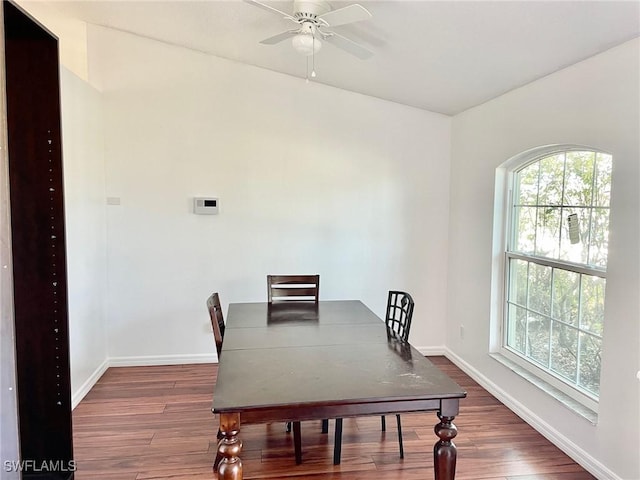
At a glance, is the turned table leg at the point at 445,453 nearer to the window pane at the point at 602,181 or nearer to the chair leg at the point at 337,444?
the chair leg at the point at 337,444

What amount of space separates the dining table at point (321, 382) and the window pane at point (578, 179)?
56.9 inches

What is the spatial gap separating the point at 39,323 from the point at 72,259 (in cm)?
116

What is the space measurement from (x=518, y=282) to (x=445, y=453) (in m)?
1.95

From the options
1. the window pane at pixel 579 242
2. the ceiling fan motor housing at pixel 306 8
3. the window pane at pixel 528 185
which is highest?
the ceiling fan motor housing at pixel 306 8

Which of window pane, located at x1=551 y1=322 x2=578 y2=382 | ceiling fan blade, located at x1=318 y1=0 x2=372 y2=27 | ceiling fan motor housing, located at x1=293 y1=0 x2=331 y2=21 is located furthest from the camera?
window pane, located at x1=551 y1=322 x2=578 y2=382

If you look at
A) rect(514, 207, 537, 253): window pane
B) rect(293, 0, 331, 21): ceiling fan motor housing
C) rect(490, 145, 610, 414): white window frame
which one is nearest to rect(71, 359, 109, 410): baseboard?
rect(293, 0, 331, 21): ceiling fan motor housing

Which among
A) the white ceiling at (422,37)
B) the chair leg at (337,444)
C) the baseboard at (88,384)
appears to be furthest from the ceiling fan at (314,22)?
the baseboard at (88,384)

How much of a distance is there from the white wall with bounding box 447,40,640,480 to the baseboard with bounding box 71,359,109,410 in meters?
3.18

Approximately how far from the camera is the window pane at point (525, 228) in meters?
3.17

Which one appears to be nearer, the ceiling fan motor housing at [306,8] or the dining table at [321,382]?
the dining table at [321,382]

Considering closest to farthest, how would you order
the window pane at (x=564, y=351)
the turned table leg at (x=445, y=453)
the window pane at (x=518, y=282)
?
the turned table leg at (x=445, y=453) → the window pane at (x=564, y=351) → the window pane at (x=518, y=282)

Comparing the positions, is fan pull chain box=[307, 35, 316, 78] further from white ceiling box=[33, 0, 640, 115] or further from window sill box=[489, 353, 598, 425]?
window sill box=[489, 353, 598, 425]

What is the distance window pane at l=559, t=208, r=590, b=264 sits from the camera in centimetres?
262

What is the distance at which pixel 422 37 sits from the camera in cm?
Answer: 265
